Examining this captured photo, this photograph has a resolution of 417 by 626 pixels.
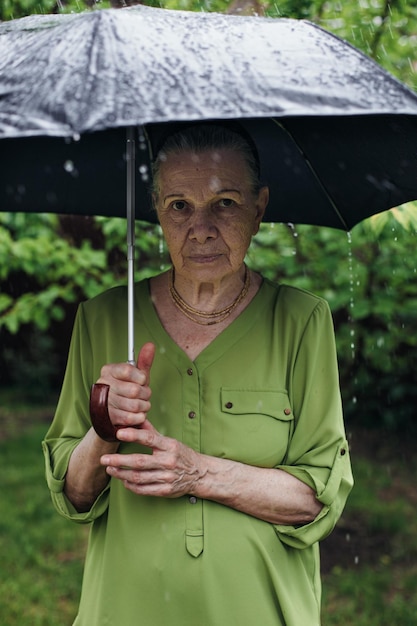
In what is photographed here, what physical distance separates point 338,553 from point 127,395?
3729 millimetres

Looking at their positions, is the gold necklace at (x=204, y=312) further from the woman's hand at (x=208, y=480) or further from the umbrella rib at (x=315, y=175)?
the umbrella rib at (x=315, y=175)

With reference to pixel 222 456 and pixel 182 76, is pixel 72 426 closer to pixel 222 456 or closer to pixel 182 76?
pixel 222 456

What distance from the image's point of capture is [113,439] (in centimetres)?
202

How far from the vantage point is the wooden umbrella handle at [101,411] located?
1.98m

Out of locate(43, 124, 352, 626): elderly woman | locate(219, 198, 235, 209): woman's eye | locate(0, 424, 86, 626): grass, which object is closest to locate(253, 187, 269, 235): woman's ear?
locate(43, 124, 352, 626): elderly woman

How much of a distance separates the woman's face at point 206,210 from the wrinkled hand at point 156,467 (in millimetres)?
465

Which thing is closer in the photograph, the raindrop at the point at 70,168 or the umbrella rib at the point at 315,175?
→ the umbrella rib at the point at 315,175

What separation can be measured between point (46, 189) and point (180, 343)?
0.82 meters

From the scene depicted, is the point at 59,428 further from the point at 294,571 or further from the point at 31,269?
the point at 31,269

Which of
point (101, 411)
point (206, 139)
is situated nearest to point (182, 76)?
point (206, 139)

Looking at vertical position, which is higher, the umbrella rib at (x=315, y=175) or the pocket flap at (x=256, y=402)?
the umbrella rib at (x=315, y=175)

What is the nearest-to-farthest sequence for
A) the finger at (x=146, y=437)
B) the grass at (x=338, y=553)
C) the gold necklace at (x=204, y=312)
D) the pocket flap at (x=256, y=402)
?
the finger at (x=146, y=437) → the pocket flap at (x=256, y=402) → the gold necklace at (x=204, y=312) → the grass at (x=338, y=553)

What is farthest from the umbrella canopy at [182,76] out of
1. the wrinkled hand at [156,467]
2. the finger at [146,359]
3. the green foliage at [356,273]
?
the green foliage at [356,273]

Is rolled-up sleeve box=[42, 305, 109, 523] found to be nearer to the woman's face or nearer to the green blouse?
the green blouse
